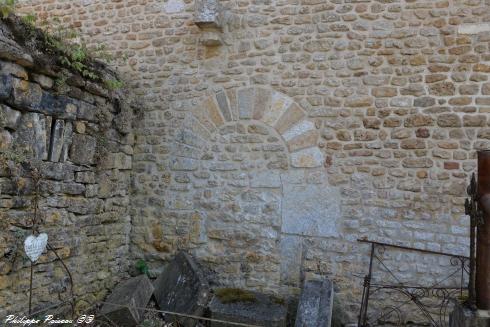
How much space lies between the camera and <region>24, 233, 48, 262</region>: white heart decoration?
399cm

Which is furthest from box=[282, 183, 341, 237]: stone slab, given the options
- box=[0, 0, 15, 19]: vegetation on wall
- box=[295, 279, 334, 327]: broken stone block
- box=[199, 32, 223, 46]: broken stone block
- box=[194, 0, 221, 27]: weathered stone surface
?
box=[0, 0, 15, 19]: vegetation on wall

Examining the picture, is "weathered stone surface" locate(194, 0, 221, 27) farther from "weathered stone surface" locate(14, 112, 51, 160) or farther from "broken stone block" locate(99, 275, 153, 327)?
"broken stone block" locate(99, 275, 153, 327)

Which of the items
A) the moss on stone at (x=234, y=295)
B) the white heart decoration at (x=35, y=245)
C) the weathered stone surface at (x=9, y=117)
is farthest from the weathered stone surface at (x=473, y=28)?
the white heart decoration at (x=35, y=245)

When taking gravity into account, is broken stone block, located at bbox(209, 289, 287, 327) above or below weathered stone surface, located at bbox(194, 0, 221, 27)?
below

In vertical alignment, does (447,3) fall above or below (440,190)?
above

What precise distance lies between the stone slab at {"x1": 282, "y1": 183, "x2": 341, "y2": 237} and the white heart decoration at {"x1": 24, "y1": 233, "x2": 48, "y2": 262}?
253cm

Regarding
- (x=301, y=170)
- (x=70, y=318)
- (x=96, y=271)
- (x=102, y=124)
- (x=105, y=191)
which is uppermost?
(x=102, y=124)

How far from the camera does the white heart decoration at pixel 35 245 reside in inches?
157

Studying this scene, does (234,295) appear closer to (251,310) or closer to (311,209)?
(251,310)

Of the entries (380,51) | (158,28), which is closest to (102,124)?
(158,28)

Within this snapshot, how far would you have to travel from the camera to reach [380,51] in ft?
16.0

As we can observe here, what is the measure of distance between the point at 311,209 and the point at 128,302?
223 centimetres

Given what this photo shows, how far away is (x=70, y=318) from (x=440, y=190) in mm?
4123

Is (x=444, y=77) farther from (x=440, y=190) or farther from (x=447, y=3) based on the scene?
(x=440, y=190)
